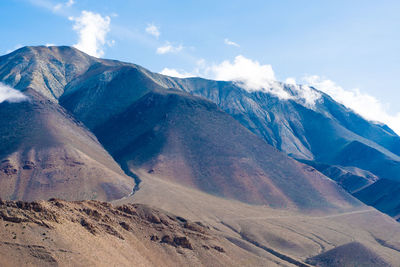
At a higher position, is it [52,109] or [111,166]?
[52,109]

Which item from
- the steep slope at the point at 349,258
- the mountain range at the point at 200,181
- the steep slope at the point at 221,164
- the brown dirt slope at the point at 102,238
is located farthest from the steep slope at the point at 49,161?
the steep slope at the point at 349,258

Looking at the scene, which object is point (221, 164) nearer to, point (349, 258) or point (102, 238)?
point (349, 258)

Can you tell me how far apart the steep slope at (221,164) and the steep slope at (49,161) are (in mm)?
14995

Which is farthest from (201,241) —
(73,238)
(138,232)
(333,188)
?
(333,188)

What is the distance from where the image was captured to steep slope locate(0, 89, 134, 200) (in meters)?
130

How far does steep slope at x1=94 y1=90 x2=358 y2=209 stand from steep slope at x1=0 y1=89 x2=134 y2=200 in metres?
Answer: 15.0

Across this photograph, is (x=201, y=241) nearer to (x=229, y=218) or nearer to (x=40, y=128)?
(x=229, y=218)

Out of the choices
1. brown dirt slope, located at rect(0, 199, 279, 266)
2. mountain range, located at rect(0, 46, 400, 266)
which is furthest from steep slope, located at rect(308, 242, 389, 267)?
brown dirt slope, located at rect(0, 199, 279, 266)

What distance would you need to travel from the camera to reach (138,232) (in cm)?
7025

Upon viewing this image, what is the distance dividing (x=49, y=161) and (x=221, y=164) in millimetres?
62675

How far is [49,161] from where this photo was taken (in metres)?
142

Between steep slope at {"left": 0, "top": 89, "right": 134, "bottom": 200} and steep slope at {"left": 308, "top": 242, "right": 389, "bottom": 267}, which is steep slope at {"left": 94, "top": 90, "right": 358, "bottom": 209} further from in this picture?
steep slope at {"left": 308, "top": 242, "right": 389, "bottom": 267}

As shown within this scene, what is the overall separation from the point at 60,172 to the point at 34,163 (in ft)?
28.6

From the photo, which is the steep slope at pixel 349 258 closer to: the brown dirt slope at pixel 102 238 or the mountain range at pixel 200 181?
the mountain range at pixel 200 181
